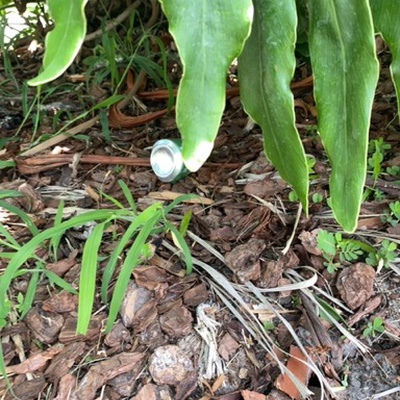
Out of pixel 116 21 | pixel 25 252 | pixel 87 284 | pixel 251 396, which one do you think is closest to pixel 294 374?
Result: pixel 251 396

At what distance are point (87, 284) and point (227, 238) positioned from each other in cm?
27

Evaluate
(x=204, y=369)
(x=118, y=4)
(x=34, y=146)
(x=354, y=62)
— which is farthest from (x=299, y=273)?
(x=118, y=4)

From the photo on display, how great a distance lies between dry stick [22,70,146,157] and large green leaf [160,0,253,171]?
68cm

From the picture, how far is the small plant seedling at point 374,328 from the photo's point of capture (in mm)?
770

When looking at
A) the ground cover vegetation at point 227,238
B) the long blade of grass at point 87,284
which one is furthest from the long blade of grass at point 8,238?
the long blade of grass at point 87,284

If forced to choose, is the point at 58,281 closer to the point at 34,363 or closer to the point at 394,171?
the point at 34,363

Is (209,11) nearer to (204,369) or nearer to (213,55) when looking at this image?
(213,55)

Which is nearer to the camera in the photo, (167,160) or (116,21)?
(167,160)

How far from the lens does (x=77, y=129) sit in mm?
1205

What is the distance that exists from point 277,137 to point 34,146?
2.26ft

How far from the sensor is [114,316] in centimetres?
74

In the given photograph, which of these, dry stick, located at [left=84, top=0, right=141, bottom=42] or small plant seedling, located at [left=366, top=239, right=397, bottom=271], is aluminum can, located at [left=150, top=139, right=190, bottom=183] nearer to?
small plant seedling, located at [left=366, top=239, right=397, bottom=271]

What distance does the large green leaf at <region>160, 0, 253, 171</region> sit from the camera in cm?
54

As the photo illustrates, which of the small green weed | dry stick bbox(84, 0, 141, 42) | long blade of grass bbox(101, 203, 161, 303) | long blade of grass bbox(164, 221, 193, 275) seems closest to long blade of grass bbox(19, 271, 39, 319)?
long blade of grass bbox(101, 203, 161, 303)
